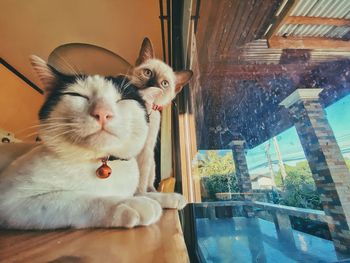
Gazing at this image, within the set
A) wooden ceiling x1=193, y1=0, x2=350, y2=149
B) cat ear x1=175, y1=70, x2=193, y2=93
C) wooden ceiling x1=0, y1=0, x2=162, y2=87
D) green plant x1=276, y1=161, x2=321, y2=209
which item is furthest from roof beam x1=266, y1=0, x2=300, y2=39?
wooden ceiling x1=0, y1=0, x2=162, y2=87

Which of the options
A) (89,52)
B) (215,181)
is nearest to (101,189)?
(215,181)

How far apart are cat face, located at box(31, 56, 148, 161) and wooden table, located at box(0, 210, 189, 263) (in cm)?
21

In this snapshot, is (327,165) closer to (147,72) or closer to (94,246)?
(94,246)

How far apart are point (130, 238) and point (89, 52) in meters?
2.23

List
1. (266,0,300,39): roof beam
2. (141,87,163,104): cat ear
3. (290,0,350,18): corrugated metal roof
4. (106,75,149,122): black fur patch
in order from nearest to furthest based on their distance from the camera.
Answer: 1. (290,0,350,18): corrugated metal roof
2. (266,0,300,39): roof beam
3. (106,75,149,122): black fur patch
4. (141,87,163,104): cat ear

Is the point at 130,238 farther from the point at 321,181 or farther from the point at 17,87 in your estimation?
the point at 17,87

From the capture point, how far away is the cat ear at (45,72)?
1.94 ft

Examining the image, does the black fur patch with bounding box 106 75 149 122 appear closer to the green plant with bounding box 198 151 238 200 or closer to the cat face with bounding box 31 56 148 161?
the cat face with bounding box 31 56 148 161

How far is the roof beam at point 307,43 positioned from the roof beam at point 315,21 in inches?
0.9

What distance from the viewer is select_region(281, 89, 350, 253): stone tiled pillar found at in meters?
0.28

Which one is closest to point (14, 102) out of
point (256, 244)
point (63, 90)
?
point (63, 90)

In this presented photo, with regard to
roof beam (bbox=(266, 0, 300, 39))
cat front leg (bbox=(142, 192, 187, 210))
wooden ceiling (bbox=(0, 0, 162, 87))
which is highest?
wooden ceiling (bbox=(0, 0, 162, 87))

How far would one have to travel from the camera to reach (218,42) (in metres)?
0.96

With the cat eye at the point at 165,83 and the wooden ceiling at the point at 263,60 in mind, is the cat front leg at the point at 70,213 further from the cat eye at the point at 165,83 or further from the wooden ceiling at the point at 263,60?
the cat eye at the point at 165,83
